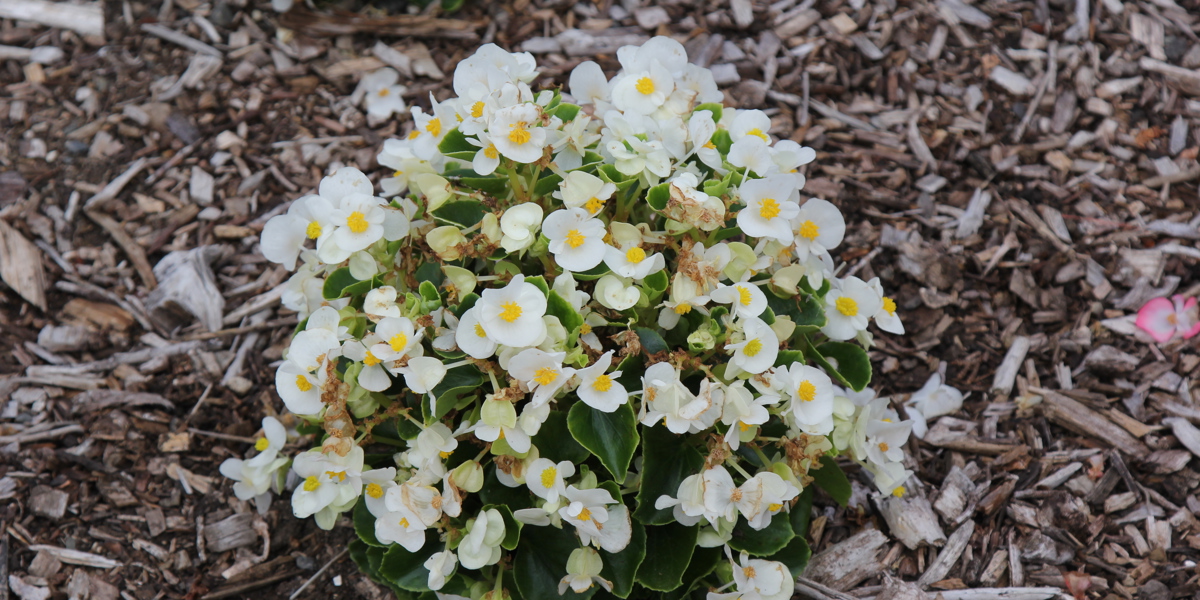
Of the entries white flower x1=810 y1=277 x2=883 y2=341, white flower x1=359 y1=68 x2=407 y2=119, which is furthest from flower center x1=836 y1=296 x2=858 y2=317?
white flower x1=359 y1=68 x2=407 y2=119

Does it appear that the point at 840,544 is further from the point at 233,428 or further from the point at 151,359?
the point at 151,359

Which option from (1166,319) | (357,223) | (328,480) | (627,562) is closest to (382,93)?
(357,223)

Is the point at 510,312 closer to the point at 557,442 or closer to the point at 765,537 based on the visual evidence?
the point at 557,442

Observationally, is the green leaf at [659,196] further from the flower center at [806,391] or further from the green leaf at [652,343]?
the flower center at [806,391]

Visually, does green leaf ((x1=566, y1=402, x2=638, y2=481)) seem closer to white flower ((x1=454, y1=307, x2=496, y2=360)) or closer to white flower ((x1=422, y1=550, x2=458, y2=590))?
white flower ((x1=454, y1=307, x2=496, y2=360))

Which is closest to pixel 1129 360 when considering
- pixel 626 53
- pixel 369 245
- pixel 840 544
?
pixel 840 544

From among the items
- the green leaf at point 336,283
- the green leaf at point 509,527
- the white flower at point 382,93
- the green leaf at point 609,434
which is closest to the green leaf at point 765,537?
the green leaf at point 609,434
